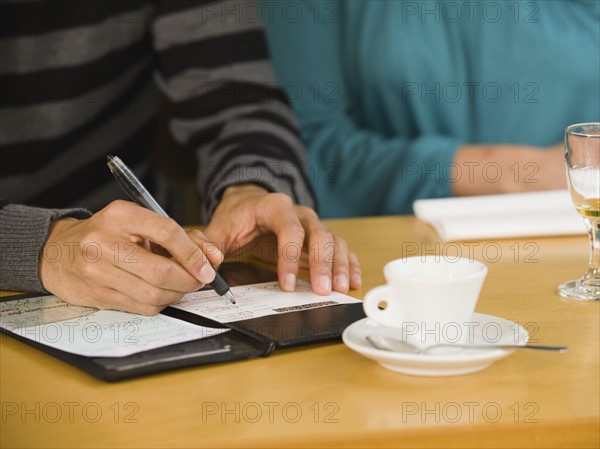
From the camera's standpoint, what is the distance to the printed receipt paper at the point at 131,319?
806 mm

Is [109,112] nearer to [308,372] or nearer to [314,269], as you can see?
[314,269]

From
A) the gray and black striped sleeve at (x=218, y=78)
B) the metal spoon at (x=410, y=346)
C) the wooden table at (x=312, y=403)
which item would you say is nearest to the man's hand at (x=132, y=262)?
the wooden table at (x=312, y=403)

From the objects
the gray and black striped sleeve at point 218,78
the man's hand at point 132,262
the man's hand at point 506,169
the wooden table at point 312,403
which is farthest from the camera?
the man's hand at point 506,169

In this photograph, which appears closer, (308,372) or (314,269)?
(308,372)

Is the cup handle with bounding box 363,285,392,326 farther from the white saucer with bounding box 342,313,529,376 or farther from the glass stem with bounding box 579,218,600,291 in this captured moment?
the glass stem with bounding box 579,218,600,291

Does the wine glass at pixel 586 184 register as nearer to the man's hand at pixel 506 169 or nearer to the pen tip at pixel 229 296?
the pen tip at pixel 229 296

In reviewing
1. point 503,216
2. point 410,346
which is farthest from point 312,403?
point 503,216

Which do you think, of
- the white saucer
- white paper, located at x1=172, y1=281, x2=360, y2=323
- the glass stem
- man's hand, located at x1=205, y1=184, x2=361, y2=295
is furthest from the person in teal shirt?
the white saucer

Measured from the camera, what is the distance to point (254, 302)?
94cm

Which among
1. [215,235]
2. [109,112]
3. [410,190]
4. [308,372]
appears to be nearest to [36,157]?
[109,112]

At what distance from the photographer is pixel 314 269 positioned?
3.22 ft

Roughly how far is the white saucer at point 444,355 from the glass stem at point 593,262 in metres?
0.21

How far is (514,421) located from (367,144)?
48.3 inches

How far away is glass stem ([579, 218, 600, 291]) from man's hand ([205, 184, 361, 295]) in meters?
0.25
